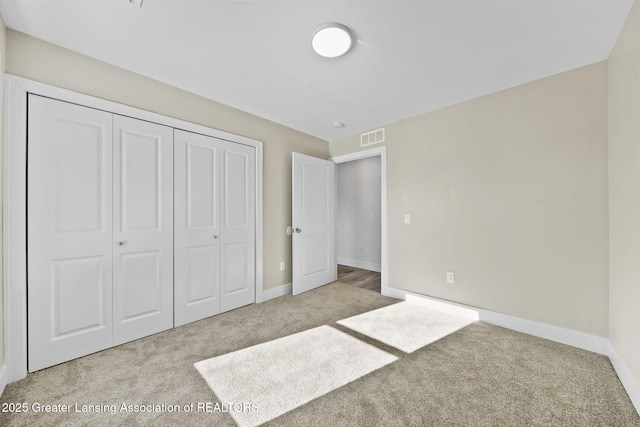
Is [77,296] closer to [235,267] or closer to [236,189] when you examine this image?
[235,267]

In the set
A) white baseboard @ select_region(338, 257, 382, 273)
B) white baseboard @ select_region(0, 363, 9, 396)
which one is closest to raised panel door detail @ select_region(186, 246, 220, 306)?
white baseboard @ select_region(0, 363, 9, 396)

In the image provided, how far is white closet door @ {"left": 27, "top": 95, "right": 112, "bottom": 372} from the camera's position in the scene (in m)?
1.80

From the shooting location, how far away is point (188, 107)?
262cm

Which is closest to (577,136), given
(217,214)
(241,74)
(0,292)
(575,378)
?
(575,378)

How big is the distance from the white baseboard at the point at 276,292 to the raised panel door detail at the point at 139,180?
1.57 meters

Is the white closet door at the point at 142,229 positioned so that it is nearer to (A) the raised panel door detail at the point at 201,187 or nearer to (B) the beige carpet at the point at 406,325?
(A) the raised panel door detail at the point at 201,187

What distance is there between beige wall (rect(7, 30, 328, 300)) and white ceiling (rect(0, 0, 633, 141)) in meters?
0.09

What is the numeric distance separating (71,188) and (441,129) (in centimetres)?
368

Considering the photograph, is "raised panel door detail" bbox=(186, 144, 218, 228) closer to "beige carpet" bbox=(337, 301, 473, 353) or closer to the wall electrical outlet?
"beige carpet" bbox=(337, 301, 473, 353)

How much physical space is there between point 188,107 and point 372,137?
2.42 meters

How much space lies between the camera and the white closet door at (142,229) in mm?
2154

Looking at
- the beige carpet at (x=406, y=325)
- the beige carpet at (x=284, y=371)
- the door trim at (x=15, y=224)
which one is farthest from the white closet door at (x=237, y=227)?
the door trim at (x=15, y=224)

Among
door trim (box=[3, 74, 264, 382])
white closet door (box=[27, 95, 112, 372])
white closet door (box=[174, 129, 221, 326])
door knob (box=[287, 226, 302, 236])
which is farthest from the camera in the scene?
door knob (box=[287, 226, 302, 236])

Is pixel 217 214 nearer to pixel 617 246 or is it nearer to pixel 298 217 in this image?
pixel 298 217
